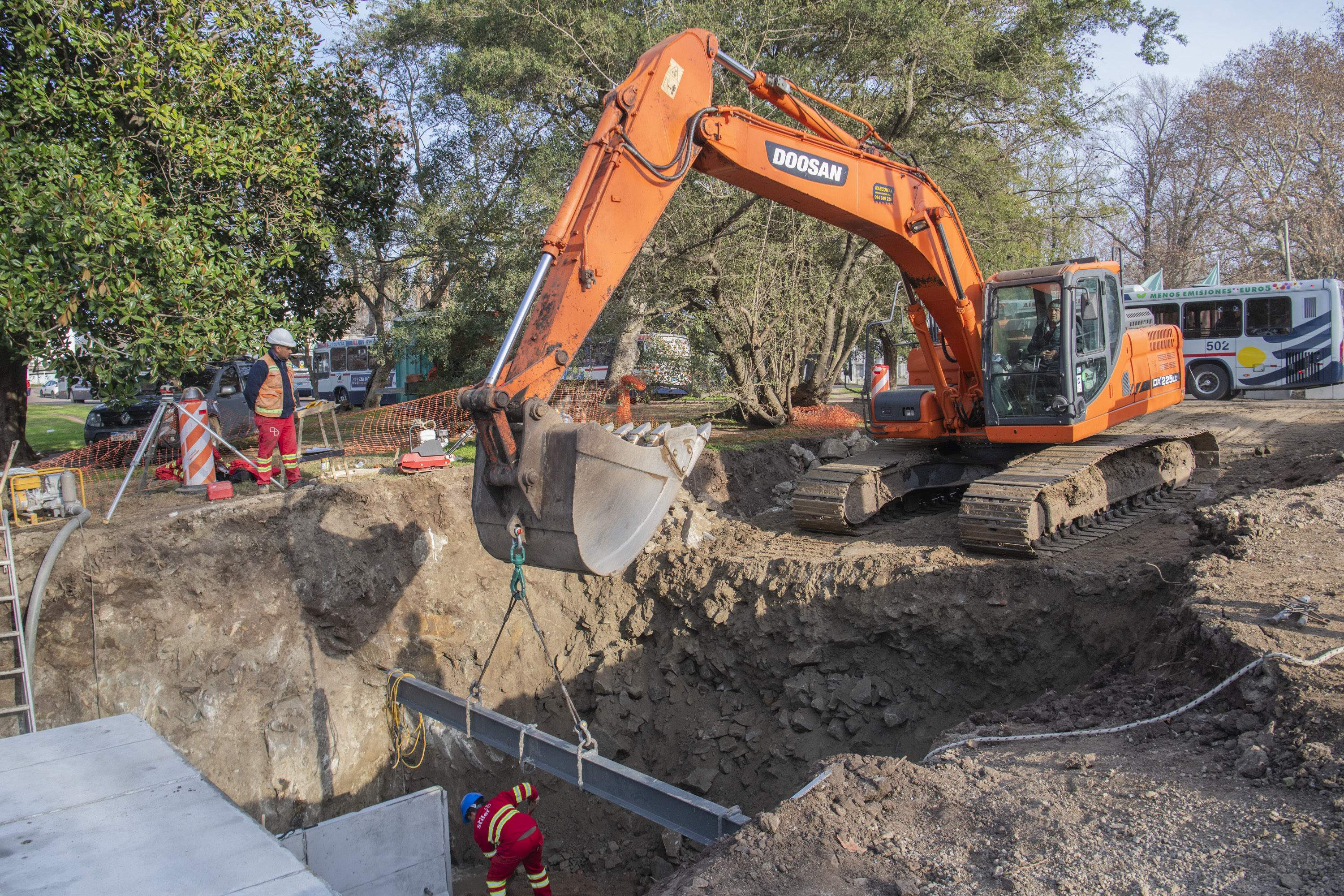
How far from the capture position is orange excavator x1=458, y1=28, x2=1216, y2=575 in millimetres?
4215

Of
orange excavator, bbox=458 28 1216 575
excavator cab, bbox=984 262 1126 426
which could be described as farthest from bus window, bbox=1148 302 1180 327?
excavator cab, bbox=984 262 1126 426

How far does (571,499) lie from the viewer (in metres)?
4.07

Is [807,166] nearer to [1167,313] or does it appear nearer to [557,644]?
[557,644]

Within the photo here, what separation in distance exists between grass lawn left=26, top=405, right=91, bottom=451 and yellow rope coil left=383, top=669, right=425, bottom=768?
8.03 meters

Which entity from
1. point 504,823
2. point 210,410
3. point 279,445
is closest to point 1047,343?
point 504,823

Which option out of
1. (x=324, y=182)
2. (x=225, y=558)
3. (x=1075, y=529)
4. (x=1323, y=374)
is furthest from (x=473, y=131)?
(x=1323, y=374)

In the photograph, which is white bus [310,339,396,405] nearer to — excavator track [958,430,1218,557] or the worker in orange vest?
the worker in orange vest

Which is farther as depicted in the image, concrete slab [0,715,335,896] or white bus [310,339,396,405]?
white bus [310,339,396,405]

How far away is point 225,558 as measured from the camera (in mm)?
6965

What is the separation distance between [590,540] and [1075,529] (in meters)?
5.58

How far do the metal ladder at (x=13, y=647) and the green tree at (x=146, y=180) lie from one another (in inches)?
104

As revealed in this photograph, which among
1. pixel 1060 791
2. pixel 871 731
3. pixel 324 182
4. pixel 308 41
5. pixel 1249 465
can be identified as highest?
pixel 308 41

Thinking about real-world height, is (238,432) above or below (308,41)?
below

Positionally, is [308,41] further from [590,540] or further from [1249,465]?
[1249,465]
